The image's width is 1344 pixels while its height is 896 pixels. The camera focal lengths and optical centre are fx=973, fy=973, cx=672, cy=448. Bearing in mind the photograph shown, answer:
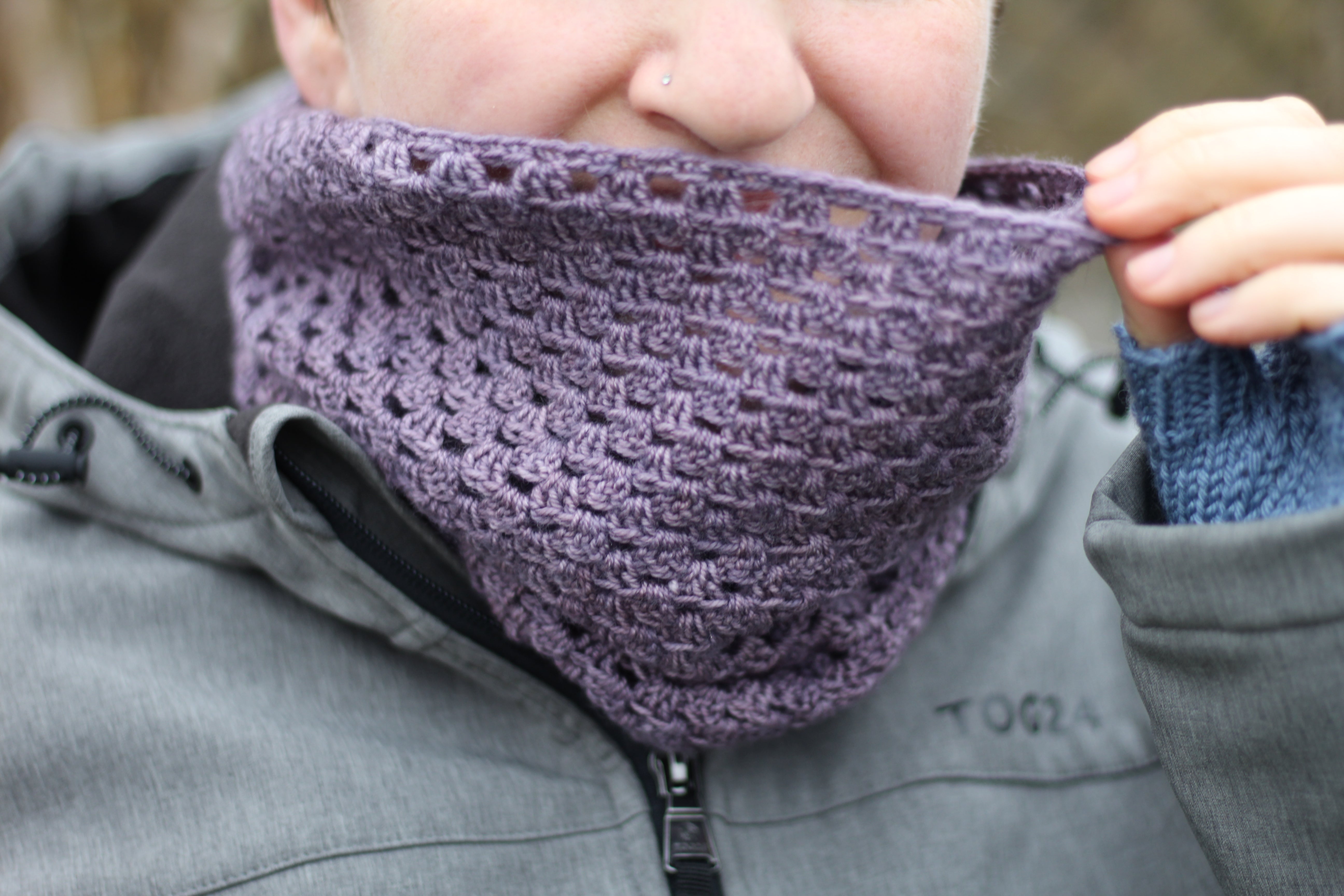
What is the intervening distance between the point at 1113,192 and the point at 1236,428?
21cm

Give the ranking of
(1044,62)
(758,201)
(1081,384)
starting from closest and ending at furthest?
(758,201) < (1081,384) < (1044,62)

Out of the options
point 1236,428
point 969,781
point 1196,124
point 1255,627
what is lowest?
point 969,781

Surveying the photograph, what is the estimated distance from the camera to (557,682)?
3.24 ft

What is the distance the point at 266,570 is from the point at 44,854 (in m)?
0.29

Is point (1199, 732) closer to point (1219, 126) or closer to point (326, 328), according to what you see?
point (1219, 126)

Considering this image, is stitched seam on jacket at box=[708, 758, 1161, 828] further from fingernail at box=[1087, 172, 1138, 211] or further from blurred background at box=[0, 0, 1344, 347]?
blurred background at box=[0, 0, 1344, 347]

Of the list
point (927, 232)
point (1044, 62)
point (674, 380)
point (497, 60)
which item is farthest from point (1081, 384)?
point (1044, 62)

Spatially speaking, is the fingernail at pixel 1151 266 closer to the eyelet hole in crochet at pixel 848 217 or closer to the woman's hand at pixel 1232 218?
the woman's hand at pixel 1232 218

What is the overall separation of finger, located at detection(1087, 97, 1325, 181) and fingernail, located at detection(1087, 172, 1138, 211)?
0.02 m

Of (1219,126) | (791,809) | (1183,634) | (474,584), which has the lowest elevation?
(791,809)

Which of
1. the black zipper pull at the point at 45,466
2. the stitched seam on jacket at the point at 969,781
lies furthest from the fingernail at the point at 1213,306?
the black zipper pull at the point at 45,466

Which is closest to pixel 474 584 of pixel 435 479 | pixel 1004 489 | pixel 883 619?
pixel 435 479

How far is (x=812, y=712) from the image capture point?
0.89 metres

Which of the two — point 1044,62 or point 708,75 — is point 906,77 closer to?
point 708,75
